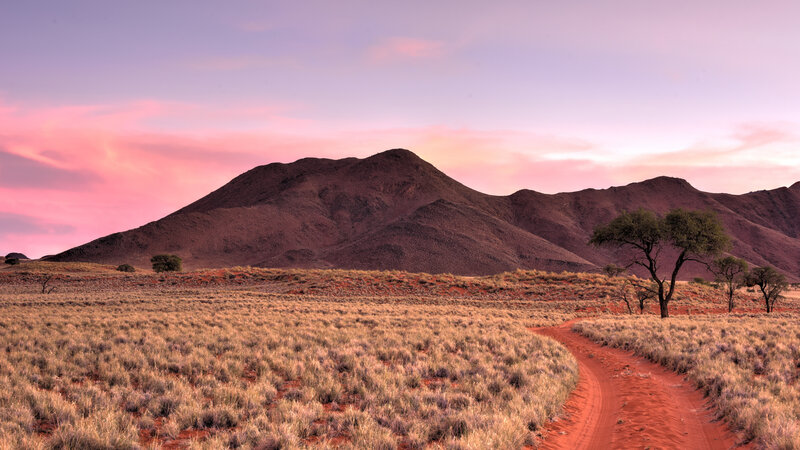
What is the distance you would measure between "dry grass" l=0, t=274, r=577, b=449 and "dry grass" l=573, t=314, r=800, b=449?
3306 millimetres

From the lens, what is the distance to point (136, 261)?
135500mm

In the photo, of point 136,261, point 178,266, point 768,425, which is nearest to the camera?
point 768,425

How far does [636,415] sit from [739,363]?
6233 mm

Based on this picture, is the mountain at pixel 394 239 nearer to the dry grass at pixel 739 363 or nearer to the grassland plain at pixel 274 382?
the dry grass at pixel 739 363

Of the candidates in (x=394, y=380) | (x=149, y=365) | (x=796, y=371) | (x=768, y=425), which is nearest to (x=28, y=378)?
(x=149, y=365)

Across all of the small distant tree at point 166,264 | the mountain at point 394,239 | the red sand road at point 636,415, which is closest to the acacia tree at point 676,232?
the red sand road at point 636,415

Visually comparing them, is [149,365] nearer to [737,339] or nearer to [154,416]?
[154,416]

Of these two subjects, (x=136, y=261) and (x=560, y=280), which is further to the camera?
(x=136, y=261)

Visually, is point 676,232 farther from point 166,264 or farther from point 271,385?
point 166,264

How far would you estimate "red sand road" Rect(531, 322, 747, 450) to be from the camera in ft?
28.2

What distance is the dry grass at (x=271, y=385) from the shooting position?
316 inches

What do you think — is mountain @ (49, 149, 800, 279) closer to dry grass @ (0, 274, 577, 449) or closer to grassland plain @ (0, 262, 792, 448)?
grassland plain @ (0, 262, 792, 448)

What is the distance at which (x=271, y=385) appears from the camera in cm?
1115

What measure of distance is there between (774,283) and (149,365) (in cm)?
5908
